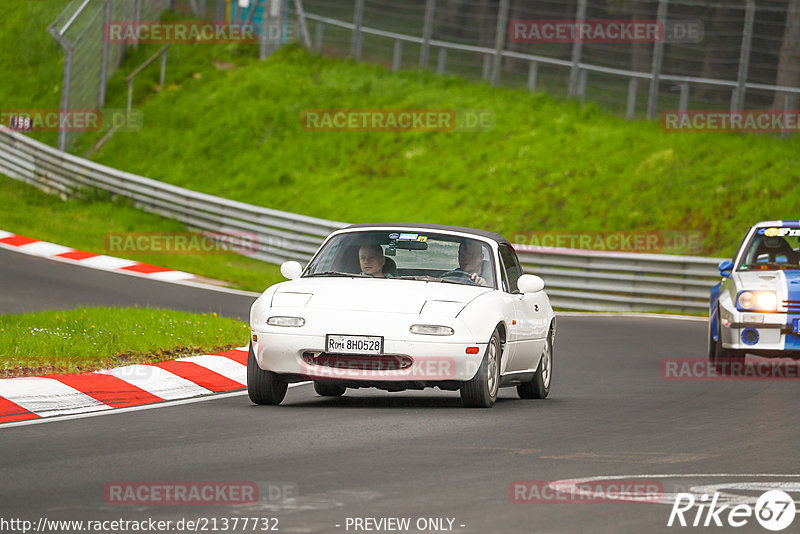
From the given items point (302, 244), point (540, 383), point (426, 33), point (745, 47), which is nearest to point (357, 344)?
point (540, 383)

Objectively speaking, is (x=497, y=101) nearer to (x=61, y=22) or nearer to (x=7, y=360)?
(x=61, y=22)

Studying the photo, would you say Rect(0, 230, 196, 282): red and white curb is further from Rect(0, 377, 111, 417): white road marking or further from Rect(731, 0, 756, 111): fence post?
Rect(0, 377, 111, 417): white road marking

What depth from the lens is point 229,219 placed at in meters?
29.6

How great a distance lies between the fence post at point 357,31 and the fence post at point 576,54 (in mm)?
6722

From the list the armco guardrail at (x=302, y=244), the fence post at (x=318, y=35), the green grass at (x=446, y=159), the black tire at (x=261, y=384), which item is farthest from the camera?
the fence post at (x=318, y=35)

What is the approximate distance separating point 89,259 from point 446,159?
34.1ft

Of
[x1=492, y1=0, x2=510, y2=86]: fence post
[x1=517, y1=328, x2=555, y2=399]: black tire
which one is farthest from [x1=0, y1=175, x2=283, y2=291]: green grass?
[x1=517, y1=328, x2=555, y2=399]: black tire

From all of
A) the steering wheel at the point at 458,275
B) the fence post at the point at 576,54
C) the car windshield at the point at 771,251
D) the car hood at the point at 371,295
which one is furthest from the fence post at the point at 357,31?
the car hood at the point at 371,295

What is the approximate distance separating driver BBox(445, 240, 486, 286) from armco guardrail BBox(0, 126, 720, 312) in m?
12.9

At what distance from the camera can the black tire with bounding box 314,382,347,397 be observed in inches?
466

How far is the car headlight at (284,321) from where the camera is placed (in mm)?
10484

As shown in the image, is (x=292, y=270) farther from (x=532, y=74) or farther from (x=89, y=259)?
(x=532, y=74)

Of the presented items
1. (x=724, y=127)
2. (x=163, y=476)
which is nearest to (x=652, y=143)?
(x=724, y=127)

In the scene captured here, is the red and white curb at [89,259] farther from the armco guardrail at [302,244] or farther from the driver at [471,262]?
the driver at [471,262]
